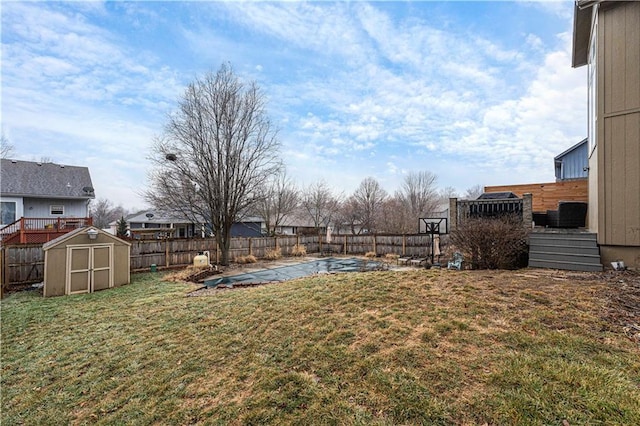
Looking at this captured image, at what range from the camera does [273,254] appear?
48.8ft

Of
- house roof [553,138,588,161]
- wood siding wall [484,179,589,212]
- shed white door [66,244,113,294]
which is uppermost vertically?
house roof [553,138,588,161]

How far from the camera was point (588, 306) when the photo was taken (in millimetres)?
3467

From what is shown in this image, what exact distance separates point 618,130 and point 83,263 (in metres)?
13.8

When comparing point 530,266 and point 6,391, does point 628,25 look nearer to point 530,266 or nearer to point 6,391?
point 530,266

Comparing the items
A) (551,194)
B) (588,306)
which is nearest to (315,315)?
(588,306)

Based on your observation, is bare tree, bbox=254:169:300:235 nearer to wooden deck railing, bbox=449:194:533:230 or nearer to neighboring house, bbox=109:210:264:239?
neighboring house, bbox=109:210:264:239

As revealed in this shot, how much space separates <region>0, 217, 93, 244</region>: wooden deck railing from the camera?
12.0 m

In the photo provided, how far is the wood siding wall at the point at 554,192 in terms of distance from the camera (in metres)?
11.2

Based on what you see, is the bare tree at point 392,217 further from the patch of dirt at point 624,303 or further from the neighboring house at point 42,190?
the neighboring house at point 42,190

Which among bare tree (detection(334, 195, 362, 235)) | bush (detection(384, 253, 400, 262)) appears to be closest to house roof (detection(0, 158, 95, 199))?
bush (detection(384, 253, 400, 262))

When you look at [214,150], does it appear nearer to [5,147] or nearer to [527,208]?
[527,208]

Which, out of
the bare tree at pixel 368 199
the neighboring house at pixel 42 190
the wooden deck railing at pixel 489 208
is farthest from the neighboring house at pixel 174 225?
the wooden deck railing at pixel 489 208

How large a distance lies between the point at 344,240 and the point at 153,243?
32.3 ft

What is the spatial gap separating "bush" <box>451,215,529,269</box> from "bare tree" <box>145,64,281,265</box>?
30.6 ft
